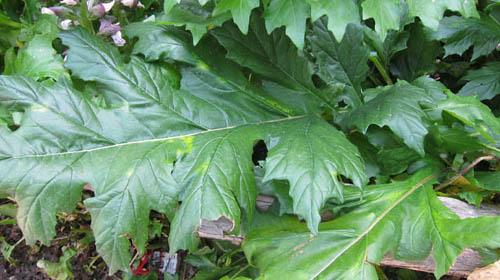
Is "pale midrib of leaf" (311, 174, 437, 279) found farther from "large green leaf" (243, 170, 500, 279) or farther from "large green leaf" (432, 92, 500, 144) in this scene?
"large green leaf" (432, 92, 500, 144)

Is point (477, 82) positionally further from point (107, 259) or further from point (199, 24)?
point (107, 259)

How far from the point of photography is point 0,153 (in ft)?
3.17

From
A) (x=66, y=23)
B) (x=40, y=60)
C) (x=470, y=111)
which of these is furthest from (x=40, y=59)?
(x=470, y=111)

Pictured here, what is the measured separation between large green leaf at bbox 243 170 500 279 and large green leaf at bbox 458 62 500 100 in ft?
1.96

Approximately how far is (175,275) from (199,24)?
0.95 meters

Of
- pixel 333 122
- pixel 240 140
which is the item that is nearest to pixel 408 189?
pixel 333 122

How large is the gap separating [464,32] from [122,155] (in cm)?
129

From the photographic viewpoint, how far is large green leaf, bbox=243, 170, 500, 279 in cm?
98

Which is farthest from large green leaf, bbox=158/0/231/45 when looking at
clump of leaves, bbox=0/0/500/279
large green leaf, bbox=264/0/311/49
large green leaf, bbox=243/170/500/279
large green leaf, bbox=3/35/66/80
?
large green leaf, bbox=243/170/500/279

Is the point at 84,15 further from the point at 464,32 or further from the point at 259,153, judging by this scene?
the point at 464,32

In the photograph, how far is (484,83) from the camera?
4.97 ft

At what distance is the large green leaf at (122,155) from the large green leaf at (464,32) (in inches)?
26.7

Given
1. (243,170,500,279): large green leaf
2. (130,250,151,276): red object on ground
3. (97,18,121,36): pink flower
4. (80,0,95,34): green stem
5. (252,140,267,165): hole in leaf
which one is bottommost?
(130,250,151,276): red object on ground

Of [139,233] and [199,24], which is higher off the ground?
[199,24]
